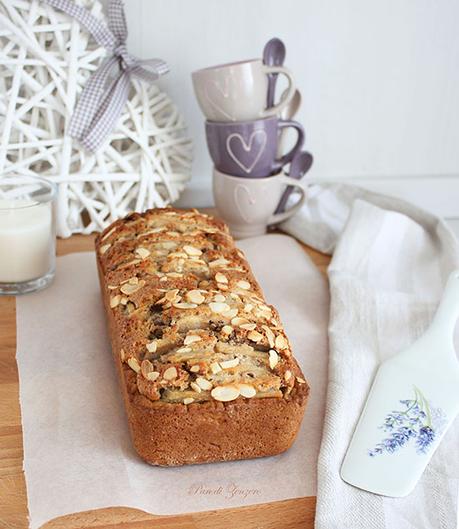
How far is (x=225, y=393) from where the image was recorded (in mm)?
874

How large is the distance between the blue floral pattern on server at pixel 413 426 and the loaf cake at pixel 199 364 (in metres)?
0.11

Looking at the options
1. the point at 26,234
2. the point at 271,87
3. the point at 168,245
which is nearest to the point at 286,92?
the point at 271,87

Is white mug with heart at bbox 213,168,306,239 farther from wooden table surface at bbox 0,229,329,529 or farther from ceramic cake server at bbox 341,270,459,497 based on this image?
wooden table surface at bbox 0,229,329,529

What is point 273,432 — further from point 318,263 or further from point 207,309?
point 318,263

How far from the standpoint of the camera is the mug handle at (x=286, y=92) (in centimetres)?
134

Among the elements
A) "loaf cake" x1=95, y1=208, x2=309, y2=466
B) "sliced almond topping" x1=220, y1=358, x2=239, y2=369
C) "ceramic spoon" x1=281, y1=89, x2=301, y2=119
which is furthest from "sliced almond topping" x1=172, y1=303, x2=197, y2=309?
"ceramic spoon" x1=281, y1=89, x2=301, y2=119

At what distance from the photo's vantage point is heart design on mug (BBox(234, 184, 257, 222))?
1.42 meters

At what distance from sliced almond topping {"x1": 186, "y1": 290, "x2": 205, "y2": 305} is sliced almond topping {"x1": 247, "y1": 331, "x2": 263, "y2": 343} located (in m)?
0.09

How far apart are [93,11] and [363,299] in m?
0.67

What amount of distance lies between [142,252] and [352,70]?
713mm

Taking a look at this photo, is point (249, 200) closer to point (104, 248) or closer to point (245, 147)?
point (245, 147)

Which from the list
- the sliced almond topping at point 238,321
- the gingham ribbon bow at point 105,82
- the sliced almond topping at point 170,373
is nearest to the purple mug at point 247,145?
the gingham ribbon bow at point 105,82

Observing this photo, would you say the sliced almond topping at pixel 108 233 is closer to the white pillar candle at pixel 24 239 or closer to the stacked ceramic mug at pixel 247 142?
the white pillar candle at pixel 24 239

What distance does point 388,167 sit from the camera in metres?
1.72
